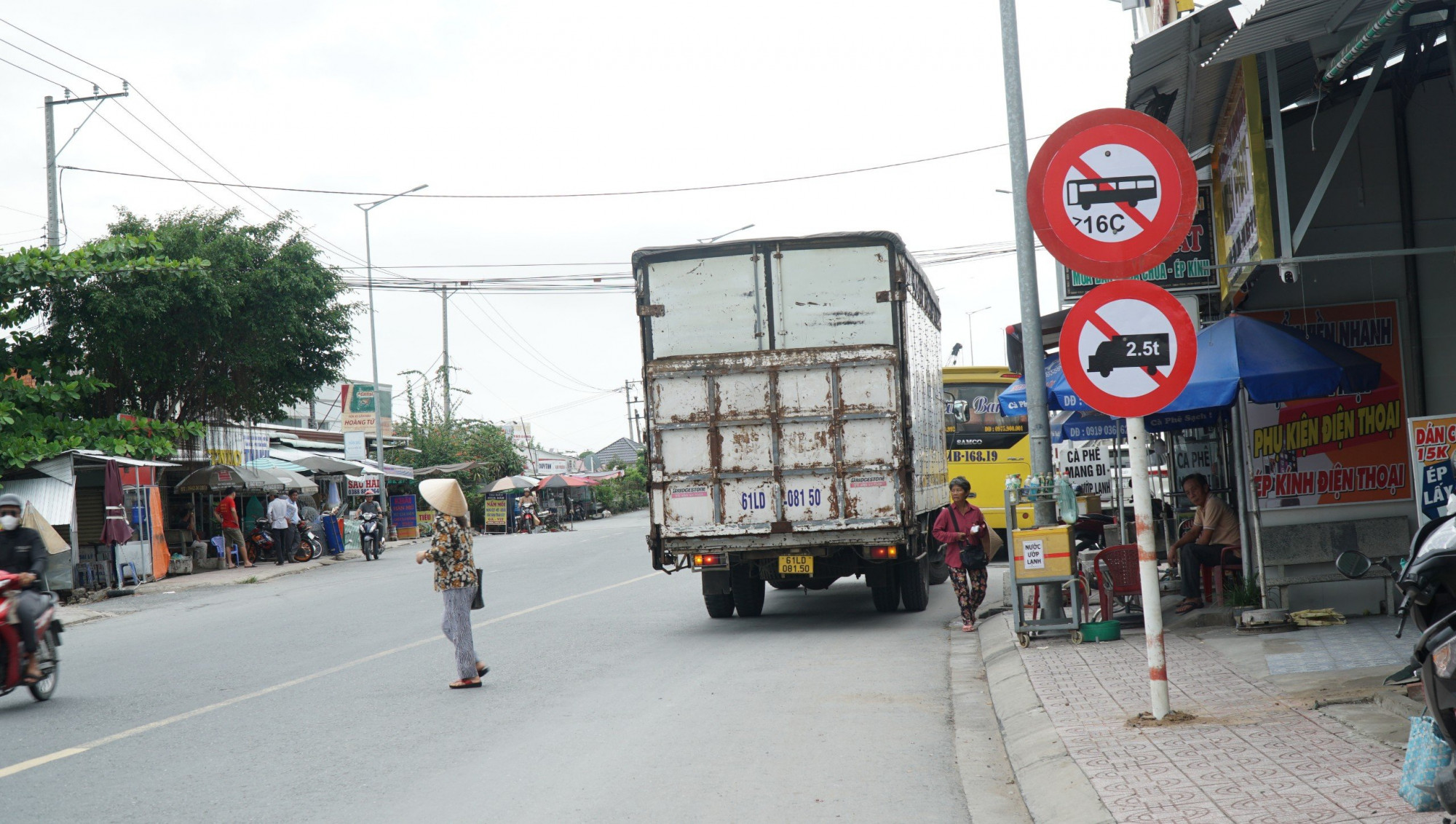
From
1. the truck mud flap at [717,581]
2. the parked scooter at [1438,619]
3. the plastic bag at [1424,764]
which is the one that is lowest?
the truck mud flap at [717,581]

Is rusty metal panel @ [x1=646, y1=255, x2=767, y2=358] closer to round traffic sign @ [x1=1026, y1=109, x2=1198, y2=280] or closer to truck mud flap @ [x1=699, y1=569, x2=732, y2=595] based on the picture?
truck mud flap @ [x1=699, y1=569, x2=732, y2=595]

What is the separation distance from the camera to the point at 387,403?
150ft

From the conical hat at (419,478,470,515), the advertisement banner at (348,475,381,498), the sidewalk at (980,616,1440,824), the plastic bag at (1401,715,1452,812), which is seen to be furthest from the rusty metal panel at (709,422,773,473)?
the advertisement banner at (348,475,381,498)

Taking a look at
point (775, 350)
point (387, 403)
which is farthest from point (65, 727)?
point (387, 403)

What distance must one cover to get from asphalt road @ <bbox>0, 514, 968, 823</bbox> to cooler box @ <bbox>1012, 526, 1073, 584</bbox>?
1.03m

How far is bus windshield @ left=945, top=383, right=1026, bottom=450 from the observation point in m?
20.7

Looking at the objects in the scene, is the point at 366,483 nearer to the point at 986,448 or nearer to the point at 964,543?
the point at 986,448

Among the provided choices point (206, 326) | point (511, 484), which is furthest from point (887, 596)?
point (511, 484)

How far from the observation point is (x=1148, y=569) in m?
6.38

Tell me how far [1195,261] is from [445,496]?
20.8 ft

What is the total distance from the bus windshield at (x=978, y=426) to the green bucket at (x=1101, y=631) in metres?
10.9

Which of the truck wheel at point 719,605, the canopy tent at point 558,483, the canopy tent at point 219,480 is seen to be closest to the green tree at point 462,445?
the canopy tent at point 558,483

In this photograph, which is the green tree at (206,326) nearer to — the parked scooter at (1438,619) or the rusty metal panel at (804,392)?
the rusty metal panel at (804,392)

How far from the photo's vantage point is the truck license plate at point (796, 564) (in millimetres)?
12195
